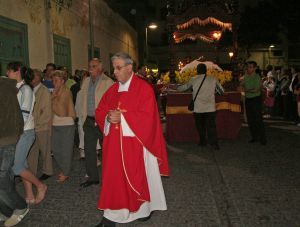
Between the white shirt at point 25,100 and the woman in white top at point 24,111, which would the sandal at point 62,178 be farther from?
the white shirt at point 25,100

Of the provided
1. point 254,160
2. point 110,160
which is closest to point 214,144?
point 254,160

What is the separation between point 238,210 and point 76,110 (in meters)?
3.23

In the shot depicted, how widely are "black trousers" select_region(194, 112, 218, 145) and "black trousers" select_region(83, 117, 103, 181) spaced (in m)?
3.21

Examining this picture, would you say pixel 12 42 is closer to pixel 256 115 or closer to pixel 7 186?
pixel 256 115

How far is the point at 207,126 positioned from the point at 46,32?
5768mm

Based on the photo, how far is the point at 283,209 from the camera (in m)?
5.11

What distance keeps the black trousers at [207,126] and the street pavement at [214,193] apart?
276 mm

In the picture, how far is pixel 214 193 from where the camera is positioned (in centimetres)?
584

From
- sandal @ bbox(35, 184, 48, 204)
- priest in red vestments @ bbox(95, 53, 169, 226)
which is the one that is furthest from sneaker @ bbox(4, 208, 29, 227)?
priest in red vestments @ bbox(95, 53, 169, 226)

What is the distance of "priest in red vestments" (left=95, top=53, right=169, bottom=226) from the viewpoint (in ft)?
14.3

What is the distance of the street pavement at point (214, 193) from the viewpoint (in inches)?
191

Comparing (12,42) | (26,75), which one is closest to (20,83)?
(26,75)

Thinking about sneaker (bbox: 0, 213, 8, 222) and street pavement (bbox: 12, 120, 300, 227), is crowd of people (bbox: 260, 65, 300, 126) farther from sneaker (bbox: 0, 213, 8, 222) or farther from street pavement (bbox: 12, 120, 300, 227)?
sneaker (bbox: 0, 213, 8, 222)

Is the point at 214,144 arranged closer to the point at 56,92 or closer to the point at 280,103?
the point at 56,92
